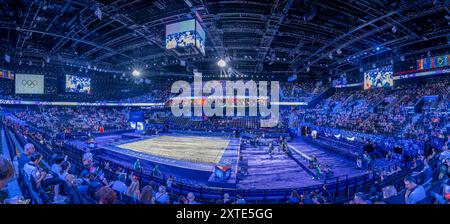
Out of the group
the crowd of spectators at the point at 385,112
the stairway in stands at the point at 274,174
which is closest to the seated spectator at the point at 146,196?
the stairway in stands at the point at 274,174

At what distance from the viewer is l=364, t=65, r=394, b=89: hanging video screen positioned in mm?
21047

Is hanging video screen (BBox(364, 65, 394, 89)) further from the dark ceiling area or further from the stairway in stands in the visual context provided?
the stairway in stands

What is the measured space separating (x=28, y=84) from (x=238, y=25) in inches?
1143

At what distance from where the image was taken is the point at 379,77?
2230cm

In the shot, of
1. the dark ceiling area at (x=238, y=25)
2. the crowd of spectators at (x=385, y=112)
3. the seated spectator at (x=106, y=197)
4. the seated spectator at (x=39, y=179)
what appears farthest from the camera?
the crowd of spectators at (x=385, y=112)

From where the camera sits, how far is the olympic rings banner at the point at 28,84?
23984 mm

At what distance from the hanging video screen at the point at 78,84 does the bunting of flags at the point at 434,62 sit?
4456 cm

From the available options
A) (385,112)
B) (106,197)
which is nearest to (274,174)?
(106,197)

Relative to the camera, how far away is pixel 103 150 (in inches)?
557

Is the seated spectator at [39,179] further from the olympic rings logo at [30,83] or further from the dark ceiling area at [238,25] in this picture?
the olympic rings logo at [30,83]

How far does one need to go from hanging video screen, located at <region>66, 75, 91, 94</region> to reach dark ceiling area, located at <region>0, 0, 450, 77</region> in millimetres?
9599

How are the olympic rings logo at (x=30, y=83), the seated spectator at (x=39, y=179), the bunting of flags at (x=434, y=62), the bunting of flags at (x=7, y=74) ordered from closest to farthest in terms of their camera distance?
the seated spectator at (x=39, y=179) → the bunting of flags at (x=434, y=62) → the bunting of flags at (x=7, y=74) → the olympic rings logo at (x=30, y=83)

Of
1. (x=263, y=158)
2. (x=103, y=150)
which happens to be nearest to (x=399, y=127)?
(x=263, y=158)
